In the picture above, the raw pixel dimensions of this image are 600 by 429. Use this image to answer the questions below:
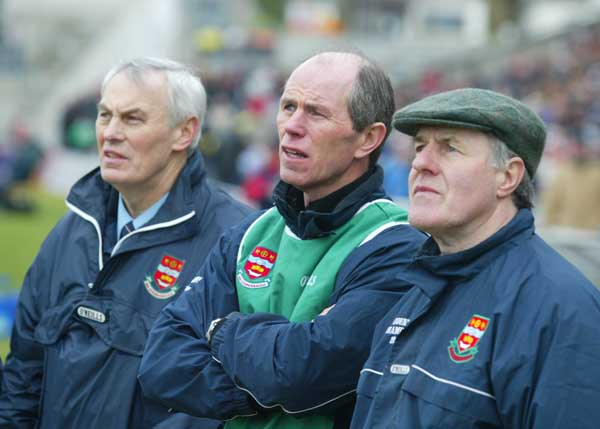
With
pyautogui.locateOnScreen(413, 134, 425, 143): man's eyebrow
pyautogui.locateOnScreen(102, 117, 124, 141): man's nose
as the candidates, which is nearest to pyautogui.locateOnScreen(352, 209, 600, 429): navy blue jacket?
pyautogui.locateOnScreen(413, 134, 425, 143): man's eyebrow

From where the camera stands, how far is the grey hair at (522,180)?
11.1ft

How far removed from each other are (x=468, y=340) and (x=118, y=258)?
179cm

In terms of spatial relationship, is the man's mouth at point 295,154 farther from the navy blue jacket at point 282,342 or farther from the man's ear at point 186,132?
the man's ear at point 186,132

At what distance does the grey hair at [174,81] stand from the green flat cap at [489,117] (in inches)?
58.8

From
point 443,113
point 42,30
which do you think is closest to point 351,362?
point 443,113

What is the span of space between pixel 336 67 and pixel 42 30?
38.1 m

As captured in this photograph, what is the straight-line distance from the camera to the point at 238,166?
1973 cm

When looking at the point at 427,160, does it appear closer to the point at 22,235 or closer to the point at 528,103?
the point at 22,235

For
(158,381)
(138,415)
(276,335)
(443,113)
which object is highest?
(443,113)

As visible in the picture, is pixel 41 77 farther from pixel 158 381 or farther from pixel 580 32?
pixel 158 381

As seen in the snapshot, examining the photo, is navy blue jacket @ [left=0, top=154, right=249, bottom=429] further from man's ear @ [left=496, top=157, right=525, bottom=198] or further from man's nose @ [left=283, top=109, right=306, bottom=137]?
man's ear @ [left=496, top=157, right=525, bottom=198]

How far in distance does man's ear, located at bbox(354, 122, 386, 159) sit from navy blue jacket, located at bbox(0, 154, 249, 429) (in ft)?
2.86

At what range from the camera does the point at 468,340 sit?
3.23 meters

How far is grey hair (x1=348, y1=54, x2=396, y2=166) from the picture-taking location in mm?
3984
